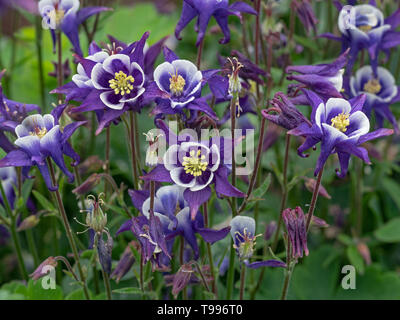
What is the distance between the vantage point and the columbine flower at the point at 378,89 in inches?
49.4

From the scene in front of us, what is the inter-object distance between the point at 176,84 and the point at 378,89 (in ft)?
1.82

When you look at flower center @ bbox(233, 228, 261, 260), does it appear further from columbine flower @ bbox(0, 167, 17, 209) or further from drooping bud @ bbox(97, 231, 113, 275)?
columbine flower @ bbox(0, 167, 17, 209)

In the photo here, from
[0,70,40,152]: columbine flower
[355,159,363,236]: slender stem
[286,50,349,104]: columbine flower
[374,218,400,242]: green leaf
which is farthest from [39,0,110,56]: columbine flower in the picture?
[374,218,400,242]: green leaf

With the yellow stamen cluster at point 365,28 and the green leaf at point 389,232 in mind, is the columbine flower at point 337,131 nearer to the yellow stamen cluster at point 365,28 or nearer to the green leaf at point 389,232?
the yellow stamen cluster at point 365,28

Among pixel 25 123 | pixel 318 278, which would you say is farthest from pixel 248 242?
pixel 318 278

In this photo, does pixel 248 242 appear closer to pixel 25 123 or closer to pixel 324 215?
pixel 25 123

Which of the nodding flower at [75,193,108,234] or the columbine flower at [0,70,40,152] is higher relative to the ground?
the columbine flower at [0,70,40,152]

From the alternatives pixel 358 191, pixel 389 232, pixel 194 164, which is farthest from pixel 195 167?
pixel 389 232

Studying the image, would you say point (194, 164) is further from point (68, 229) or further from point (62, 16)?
point (62, 16)

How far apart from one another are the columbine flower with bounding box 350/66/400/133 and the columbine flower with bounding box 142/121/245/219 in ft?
1.58

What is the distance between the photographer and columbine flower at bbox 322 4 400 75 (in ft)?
3.80

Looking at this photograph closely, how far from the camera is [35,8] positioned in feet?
4.95
